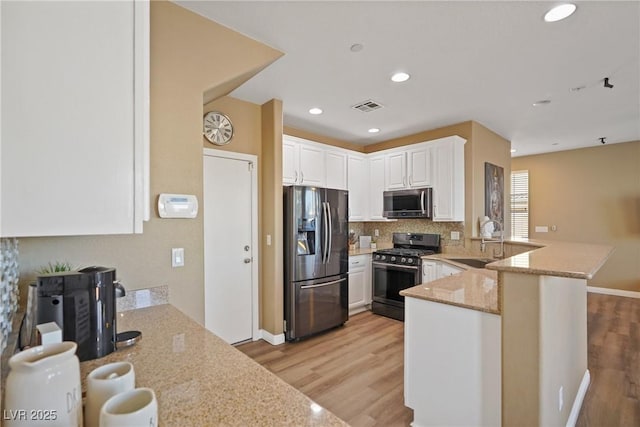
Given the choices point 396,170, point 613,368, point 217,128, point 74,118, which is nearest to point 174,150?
point 74,118

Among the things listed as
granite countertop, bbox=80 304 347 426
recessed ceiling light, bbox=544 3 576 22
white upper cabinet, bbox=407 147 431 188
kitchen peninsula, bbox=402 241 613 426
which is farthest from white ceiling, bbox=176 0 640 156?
granite countertop, bbox=80 304 347 426

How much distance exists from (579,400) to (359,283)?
259 cm

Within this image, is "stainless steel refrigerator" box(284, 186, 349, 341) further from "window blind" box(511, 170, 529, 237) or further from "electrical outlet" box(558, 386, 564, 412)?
"window blind" box(511, 170, 529, 237)

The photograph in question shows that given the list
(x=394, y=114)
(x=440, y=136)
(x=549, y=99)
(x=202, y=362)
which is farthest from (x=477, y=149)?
(x=202, y=362)

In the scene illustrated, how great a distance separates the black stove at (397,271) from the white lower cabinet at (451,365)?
1958 mm

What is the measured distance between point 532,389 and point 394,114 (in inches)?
124

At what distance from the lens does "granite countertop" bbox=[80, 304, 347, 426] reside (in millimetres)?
800

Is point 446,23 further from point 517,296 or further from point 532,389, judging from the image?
point 532,389

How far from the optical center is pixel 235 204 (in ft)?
11.1

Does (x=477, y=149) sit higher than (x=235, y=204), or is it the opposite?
(x=477, y=149)

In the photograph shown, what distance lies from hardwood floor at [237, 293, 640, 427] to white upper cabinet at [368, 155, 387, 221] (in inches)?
64.7

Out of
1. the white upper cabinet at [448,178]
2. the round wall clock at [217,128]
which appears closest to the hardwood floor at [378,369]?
the white upper cabinet at [448,178]

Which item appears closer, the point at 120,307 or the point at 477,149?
the point at 120,307

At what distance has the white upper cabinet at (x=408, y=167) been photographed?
4328mm
